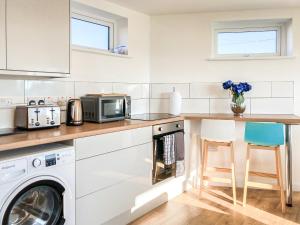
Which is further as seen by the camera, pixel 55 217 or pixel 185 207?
pixel 185 207

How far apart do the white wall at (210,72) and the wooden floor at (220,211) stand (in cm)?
43

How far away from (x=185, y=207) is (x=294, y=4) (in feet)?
8.04

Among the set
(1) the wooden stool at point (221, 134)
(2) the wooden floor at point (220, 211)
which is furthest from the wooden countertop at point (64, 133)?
(2) the wooden floor at point (220, 211)

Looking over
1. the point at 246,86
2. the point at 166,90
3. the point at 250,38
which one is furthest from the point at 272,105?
the point at 166,90

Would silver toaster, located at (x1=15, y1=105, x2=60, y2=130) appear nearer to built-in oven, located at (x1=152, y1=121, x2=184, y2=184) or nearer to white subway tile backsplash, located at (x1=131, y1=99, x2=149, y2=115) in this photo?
built-in oven, located at (x1=152, y1=121, x2=184, y2=184)

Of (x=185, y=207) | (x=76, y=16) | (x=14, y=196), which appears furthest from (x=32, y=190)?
(x=76, y=16)

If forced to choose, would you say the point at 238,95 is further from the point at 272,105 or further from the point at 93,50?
the point at 93,50

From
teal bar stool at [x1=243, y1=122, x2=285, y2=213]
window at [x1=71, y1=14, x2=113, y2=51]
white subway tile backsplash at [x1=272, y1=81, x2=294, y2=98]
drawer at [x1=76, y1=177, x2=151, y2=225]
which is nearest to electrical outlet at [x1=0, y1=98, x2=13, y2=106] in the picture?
drawer at [x1=76, y1=177, x2=151, y2=225]

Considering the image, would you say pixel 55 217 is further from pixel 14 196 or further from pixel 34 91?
pixel 34 91

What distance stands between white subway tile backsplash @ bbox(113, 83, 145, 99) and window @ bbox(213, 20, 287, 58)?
1.03m

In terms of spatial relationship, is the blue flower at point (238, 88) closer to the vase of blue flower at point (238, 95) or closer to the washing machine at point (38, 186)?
the vase of blue flower at point (238, 95)

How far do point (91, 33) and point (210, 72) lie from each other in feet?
4.79

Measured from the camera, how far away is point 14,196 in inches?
65.4

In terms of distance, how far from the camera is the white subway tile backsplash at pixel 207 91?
3688 mm
